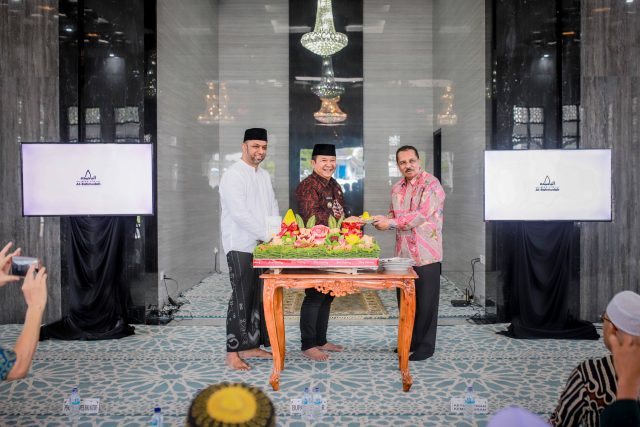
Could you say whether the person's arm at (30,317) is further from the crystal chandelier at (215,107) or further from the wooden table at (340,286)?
the crystal chandelier at (215,107)

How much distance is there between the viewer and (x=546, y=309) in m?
4.91

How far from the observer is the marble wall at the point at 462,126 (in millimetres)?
6164

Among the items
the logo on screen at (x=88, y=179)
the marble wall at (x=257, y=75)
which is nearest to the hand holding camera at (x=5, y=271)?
the logo on screen at (x=88, y=179)

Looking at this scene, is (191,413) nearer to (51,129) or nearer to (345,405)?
(345,405)

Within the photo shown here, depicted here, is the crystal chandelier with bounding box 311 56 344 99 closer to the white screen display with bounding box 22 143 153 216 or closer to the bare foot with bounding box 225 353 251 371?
the white screen display with bounding box 22 143 153 216

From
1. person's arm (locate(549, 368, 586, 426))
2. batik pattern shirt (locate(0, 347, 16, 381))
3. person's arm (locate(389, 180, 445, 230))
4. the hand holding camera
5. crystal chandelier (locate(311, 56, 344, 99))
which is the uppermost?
crystal chandelier (locate(311, 56, 344, 99))

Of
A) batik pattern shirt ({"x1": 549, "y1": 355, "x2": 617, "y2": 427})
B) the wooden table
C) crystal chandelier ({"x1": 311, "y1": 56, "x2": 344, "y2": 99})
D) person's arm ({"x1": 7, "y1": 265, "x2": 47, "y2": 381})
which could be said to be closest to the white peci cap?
batik pattern shirt ({"x1": 549, "y1": 355, "x2": 617, "y2": 427})

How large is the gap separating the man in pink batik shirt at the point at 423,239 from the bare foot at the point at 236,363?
4.37 ft

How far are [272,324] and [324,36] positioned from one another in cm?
426

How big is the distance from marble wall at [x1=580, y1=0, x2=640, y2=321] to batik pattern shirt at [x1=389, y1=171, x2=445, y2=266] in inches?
75.6

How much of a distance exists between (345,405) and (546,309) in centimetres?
257

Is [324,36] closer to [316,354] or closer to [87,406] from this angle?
[316,354]

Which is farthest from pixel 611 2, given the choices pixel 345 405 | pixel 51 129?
pixel 51 129

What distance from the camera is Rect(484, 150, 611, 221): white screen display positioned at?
4711mm
